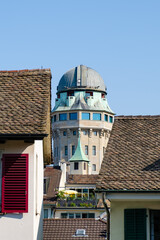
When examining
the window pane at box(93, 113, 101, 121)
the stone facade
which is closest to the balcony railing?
the stone facade

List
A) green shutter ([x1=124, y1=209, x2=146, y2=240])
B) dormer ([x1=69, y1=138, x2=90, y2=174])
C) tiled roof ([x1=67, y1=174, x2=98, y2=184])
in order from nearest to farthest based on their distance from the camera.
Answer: green shutter ([x1=124, y1=209, x2=146, y2=240]), tiled roof ([x1=67, y1=174, x2=98, y2=184]), dormer ([x1=69, y1=138, x2=90, y2=174])

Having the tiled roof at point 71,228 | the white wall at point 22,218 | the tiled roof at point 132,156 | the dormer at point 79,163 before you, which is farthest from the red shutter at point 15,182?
the dormer at point 79,163

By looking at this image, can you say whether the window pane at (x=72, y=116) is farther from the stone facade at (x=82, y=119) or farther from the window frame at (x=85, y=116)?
the window frame at (x=85, y=116)

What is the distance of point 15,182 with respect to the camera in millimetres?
15703

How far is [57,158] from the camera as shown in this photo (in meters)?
144

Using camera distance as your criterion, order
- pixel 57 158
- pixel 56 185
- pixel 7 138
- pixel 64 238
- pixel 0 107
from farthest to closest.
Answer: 1. pixel 57 158
2. pixel 56 185
3. pixel 64 238
4. pixel 0 107
5. pixel 7 138

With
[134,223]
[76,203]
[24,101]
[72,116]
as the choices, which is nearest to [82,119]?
[72,116]

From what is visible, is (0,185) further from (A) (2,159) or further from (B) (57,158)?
(B) (57,158)

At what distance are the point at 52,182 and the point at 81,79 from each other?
209ft

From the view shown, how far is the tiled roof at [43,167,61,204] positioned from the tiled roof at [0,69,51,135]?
5007 centimetres

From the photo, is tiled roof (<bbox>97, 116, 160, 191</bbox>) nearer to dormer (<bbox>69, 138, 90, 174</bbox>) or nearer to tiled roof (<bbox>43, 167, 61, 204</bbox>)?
tiled roof (<bbox>43, 167, 61, 204</bbox>)

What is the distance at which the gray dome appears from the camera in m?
145

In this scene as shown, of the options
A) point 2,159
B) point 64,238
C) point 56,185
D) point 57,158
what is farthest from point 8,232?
point 57,158

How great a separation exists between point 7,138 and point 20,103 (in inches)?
55.4
